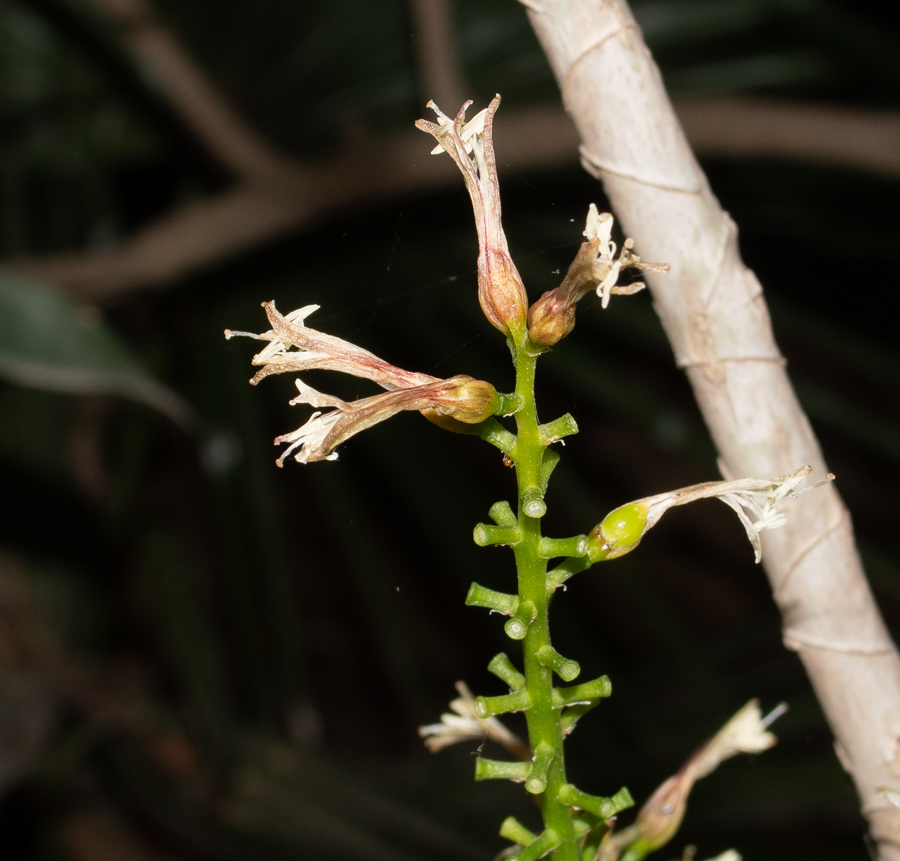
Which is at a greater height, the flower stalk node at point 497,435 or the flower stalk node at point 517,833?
the flower stalk node at point 497,435

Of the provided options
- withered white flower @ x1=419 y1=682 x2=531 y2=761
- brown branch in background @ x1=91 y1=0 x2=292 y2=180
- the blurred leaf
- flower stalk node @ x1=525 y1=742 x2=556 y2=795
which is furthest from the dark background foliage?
flower stalk node @ x1=525 y1=742 x2=556 y2=795

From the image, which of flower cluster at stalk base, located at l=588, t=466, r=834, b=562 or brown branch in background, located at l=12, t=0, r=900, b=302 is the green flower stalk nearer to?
flower cluster at stalk base, located at l=588, t=466, r=834, b=562

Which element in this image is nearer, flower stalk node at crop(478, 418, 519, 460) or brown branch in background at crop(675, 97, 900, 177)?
flower stalk node at crop(478, 418, 519, 460)

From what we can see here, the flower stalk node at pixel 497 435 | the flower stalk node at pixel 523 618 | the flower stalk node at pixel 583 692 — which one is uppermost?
the flower stalk node at pixel 497 435

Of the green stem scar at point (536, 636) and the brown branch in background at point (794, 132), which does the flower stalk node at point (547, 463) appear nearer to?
the green stem scar at point (536, 636)

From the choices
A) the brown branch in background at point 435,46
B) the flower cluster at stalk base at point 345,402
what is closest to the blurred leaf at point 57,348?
the flower cluster at stalk base at point 345,402

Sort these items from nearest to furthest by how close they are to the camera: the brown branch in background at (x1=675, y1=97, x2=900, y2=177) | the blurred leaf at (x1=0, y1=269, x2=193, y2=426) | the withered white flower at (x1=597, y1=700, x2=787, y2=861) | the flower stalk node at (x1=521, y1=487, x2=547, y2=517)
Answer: the flower stalk node at (x1=521, y1=487, x2=547, y2=517) → the withered white flower at (x1=597, y1=700, x2=787, y2=861) → the blurred leaf at (x1=0, y1=269, x2=193, y2=426) → the brown branch in background at (x1=675, y1=97, x2=900, y2=177)

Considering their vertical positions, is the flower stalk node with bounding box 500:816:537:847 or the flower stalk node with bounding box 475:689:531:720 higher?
the flower stalk node with bounding box 475:689:531:720

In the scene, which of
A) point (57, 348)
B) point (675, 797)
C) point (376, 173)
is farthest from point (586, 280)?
point (376, 173)
